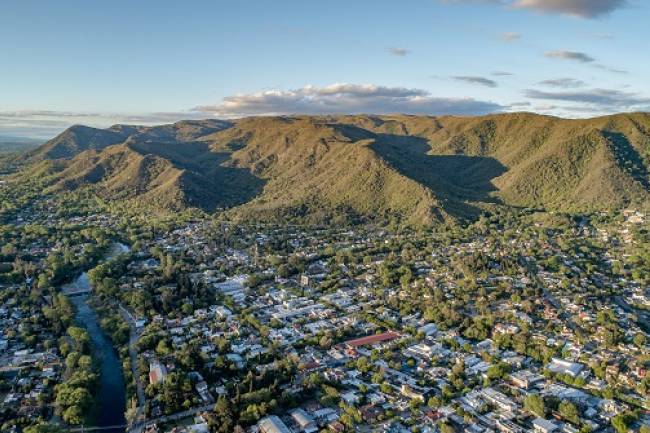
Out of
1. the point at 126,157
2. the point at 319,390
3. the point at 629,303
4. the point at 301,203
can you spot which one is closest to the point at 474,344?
the point at 319,390

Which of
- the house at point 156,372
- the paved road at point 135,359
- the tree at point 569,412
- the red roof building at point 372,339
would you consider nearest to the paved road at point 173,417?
the paved road at point 135,359

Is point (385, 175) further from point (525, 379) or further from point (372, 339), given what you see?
point (525, 379)

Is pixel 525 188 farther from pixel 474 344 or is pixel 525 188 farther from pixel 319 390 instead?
pixel 319 390

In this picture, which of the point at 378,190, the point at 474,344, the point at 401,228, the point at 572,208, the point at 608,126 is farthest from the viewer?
the point at 608,126

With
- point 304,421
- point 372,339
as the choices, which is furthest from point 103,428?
point 372,339

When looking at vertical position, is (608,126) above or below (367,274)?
above

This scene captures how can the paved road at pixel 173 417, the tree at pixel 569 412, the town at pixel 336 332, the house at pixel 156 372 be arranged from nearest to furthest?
the paved road at pixel 173 417 < the tree at pixel 569 412 < the town at pixel 336 332 < the house at pixel 156 372

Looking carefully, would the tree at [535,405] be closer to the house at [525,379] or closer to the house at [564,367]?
the house at [525,379]
